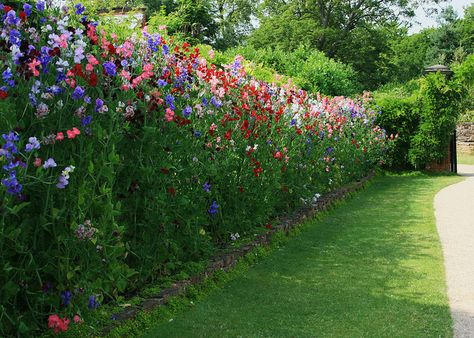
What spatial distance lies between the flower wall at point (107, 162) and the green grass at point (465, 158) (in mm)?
19395

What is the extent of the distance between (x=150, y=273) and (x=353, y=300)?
1.69m

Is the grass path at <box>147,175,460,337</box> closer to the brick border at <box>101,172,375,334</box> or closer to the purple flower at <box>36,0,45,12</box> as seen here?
the brick border at <box>101,172,375,334</box>

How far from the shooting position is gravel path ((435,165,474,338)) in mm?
4648

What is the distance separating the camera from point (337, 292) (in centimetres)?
518

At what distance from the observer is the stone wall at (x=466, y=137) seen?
28.8m

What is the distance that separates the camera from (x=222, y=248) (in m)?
5.82

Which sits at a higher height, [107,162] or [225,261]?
[107,162]

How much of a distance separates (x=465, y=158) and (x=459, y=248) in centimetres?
2077

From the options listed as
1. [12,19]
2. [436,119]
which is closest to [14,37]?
[12,19]

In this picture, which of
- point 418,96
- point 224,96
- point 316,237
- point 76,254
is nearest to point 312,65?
point 418,96

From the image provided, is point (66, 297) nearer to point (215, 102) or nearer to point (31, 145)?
point (31, 145)

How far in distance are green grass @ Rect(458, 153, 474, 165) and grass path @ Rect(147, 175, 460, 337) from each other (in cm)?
1702

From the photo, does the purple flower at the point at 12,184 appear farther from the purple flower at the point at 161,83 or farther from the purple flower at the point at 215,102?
the purple flower at the point at 215,102

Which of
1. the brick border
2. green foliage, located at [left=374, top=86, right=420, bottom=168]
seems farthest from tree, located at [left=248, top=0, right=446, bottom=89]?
the brick border
